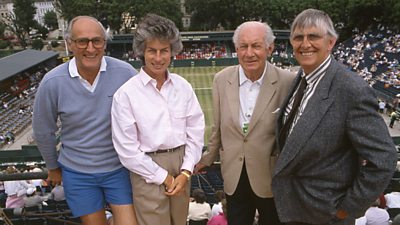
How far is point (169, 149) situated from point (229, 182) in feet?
2.08

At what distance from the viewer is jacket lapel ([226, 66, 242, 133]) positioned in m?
3.04

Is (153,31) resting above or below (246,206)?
above

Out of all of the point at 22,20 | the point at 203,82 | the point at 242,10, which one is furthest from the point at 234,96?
the point at 22,20

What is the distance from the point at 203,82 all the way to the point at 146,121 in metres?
28.9

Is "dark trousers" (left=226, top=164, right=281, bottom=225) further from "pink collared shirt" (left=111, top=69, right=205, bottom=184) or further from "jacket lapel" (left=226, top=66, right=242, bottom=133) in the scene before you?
"pink collared shirt" (left=111, top=69, right=205, bottom=184)

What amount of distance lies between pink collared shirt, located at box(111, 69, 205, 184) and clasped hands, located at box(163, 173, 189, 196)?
0.06 metres

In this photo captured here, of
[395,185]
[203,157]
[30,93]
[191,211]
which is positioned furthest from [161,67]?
[30,93]

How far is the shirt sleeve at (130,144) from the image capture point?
2734 mm

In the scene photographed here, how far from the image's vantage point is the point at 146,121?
275cm

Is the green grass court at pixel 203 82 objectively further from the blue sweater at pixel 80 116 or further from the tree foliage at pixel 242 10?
the blue sweater at pixel 80 116

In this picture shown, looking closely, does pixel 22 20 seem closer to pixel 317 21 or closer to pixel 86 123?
pixel 86 123

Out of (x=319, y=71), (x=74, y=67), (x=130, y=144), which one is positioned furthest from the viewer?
(x=74, y=67)

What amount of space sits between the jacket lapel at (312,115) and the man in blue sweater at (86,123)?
133cm

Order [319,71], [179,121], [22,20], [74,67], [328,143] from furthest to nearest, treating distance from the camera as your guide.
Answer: [22,20] → [74,67] → [179,121] → [319,71] → [328,143]
